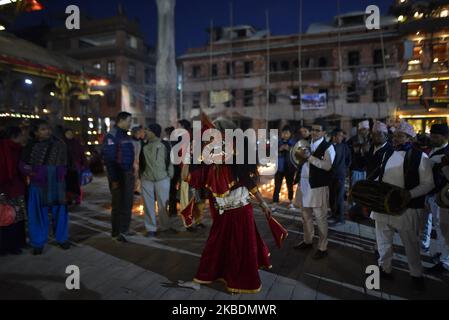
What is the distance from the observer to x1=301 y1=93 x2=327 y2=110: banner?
2658 cm

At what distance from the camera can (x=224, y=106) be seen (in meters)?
31.7

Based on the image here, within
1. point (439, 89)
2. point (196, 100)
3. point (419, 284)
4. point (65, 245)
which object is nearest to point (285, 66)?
point (196, 100)

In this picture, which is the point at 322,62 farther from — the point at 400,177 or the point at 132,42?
the point at 400,177

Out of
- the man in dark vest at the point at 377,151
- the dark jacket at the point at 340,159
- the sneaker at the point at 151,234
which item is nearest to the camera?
the man in dark vest at the point at 377,151

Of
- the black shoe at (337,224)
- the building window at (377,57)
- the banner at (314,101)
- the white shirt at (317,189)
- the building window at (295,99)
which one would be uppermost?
the building window at (377,57)

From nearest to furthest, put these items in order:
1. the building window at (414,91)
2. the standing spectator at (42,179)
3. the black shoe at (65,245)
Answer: the standing spectator at (42,179), the black shoe at (65,245), the building window at (414,91)

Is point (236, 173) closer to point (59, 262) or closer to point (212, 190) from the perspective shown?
point (212, 190)

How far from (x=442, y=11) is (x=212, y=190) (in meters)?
26.0

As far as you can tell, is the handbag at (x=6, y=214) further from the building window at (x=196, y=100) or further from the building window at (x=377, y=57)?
the building window at (x=377, y=57)

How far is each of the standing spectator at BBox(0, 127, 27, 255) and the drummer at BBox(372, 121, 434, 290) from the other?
206 inches

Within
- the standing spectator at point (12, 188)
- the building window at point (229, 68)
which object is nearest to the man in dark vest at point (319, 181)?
the standing spectator at point (12, 188)

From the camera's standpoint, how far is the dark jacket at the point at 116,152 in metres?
5.68

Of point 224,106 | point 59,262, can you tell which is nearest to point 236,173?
point 59,262

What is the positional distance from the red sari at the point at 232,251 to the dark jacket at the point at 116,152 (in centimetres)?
207
